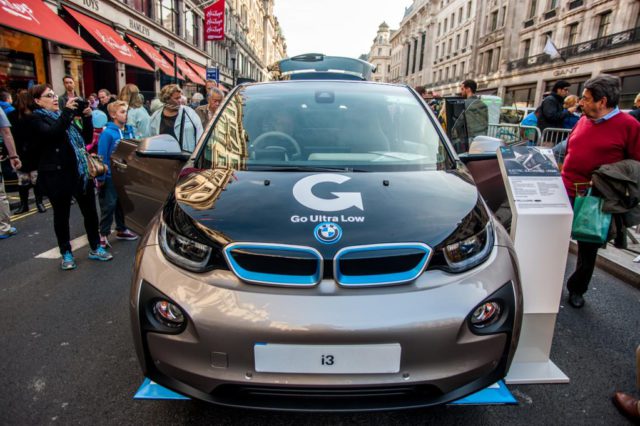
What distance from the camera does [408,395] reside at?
1676 millimetres

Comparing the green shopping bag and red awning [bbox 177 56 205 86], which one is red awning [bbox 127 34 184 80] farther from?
the green shopping bag

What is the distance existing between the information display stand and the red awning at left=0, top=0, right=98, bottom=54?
35.3ft

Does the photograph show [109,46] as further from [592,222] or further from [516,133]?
[592,222]

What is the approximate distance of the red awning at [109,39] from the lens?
551 inches

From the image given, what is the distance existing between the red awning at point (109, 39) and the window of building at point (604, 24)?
100 ft

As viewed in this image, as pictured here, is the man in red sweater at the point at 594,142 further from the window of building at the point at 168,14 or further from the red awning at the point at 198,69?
the red awning at the point at 198,69

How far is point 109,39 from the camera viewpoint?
50.4ft

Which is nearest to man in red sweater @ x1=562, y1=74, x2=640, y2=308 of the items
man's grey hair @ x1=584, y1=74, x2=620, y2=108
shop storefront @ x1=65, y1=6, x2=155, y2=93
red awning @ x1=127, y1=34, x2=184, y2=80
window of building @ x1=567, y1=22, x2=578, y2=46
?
man's grey hair @ x1=584, y1=74, x2=620, y2=108

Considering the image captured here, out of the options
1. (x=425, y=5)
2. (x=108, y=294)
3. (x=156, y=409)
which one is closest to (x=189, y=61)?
(x=108, y=294)

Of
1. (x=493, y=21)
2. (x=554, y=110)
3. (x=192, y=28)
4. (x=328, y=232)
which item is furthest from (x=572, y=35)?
(x=328, y=232)

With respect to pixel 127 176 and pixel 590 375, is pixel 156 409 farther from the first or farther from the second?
pixel 590 375

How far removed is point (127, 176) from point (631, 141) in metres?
3.98

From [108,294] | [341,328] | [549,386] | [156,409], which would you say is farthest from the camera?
[108,294]

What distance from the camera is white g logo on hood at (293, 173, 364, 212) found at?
6.31ft
